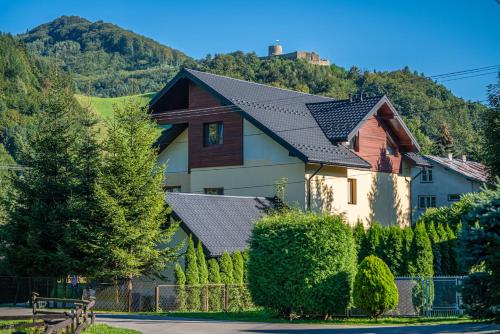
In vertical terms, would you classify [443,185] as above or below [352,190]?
above

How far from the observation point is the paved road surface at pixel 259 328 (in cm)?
2090

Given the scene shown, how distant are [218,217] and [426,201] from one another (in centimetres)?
4475

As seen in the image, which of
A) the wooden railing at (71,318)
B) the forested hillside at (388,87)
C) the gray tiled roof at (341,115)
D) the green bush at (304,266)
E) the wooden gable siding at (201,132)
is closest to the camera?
the wooden railing at (71,318)

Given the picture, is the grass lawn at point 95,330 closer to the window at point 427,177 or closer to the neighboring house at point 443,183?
the neighboring house at point 443,183

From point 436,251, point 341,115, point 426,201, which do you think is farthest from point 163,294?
point 426,201

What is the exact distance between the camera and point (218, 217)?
3428cm

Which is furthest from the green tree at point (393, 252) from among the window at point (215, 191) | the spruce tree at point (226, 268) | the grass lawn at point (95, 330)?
the window at point (215, 191)

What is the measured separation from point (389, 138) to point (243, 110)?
978 centimetres

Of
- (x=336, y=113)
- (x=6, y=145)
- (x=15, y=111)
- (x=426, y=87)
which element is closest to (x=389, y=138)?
(x=336, y=113)

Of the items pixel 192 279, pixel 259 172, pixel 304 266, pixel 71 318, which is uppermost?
pixel 259 172

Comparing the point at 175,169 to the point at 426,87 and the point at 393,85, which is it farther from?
the point at 426,87

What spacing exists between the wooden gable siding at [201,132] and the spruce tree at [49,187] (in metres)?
7.29

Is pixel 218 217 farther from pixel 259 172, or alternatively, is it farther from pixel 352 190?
pixel 352 190

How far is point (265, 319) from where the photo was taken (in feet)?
82.7
